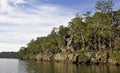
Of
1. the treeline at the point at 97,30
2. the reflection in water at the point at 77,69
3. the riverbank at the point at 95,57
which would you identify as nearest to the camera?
the reflection in water at the point at 77,69

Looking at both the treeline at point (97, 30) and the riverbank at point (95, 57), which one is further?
the treeline at point (97, 30)

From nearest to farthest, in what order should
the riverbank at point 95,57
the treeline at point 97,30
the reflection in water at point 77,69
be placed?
the reflection in water at point 77,69, the riverbank at point 95,57, the treeline at point 97,30

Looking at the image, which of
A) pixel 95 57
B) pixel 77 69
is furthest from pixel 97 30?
pixel 77 69

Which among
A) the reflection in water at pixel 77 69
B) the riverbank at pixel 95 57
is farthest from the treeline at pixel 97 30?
the reflection in water at pixel 77 69

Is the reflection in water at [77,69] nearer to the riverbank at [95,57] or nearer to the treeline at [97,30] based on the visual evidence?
the riverbank at [95,57]

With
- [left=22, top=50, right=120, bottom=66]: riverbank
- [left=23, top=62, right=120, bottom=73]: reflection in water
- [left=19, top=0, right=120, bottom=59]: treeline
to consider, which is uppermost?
[left=19, top=0, right=120, bottom=59]: treeline

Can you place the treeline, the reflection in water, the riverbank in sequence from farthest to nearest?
the treeline < the riverbank < the reflection in water

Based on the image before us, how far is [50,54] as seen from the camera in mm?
144875

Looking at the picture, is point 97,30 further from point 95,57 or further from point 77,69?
point 77,69

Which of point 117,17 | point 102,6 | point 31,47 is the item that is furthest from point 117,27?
point 31,47

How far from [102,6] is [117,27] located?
10.8 meters

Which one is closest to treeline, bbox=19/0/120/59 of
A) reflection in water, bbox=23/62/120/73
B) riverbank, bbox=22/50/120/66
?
riverbank, bbox=22/50/120/66

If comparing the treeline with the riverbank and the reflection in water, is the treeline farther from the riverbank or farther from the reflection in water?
the reflection in water

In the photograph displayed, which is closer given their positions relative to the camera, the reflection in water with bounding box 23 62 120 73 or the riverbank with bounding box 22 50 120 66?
the reflection in water with bounding box 23 62 120 73
